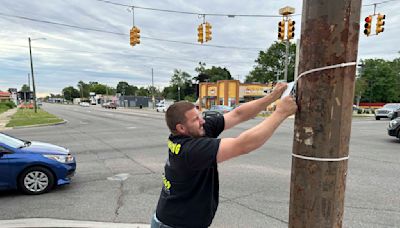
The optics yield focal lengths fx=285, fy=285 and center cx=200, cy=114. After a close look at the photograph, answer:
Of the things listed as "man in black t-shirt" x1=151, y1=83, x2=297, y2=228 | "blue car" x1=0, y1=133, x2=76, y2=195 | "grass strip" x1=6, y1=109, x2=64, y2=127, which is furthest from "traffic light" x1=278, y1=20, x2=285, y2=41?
"grass strip" x1=6, y1=109, x2=64, y2=127

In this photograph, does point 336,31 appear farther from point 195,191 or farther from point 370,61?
point 370,61

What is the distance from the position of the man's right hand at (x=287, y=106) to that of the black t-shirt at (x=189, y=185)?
1.41ft

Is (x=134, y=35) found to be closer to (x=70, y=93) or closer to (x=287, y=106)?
(x=287, y=106)

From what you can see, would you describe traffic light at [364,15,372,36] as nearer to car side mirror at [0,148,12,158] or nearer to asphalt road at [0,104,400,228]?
asphalt road at [0,104,400,228]

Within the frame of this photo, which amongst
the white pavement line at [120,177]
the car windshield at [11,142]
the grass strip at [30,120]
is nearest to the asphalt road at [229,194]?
the white pavement line at [120,177]

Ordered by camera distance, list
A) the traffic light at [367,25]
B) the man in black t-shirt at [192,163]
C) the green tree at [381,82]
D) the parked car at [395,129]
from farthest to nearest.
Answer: the green tree at [381,82] → the traffic light at [367,25] → the parked car at [395,129] → the man in black t-shirt at [192,163]

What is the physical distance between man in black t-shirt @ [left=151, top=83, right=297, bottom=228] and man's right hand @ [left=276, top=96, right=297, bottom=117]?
6cm

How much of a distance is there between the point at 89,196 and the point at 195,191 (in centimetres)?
409

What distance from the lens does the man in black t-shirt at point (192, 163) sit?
1.75 meters

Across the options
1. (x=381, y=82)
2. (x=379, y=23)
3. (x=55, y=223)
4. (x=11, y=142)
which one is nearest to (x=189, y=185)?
(x=55, y=223)

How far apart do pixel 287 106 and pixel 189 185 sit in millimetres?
840

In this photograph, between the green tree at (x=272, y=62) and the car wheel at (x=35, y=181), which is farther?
the green tree at (x=272, y=62)

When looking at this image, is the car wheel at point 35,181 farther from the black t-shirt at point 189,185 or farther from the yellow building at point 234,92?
the yellow building at point 234,92

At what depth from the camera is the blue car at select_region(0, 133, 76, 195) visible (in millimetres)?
5406
